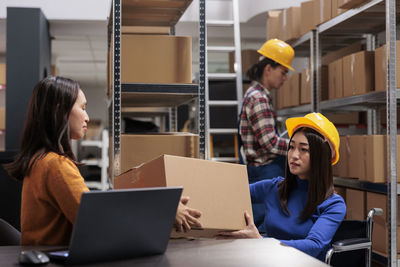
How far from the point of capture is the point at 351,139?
3.24 meters

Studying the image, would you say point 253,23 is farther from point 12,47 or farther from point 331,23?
point 12,47

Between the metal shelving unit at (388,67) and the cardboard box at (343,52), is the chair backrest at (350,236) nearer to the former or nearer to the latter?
the metal shelving unit at (388,67)

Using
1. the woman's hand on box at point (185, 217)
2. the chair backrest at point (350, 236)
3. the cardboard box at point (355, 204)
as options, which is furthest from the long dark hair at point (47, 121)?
the cardboard box at point (355, 204)

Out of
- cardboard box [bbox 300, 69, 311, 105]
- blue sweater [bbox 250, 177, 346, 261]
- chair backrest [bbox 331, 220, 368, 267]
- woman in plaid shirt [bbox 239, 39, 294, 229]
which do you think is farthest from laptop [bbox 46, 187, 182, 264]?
cardboard box [bbox 300, 69, 311, 105]

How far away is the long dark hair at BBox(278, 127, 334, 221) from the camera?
214 cm

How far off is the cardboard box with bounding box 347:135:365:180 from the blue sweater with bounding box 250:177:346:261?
3.21 ft

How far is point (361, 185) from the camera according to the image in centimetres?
321

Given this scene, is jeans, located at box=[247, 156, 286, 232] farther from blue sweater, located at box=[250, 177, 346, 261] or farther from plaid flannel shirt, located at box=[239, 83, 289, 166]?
blue sweater, located at box=[250, 177, 346, 261]

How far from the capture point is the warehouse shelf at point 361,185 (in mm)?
2981

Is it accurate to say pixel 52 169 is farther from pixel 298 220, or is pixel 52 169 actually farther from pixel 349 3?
pixel 349 3

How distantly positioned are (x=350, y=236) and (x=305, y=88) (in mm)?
2063

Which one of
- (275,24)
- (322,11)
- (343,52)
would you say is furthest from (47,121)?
(275,24)

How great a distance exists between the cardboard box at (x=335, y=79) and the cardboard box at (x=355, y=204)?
2.33 ft

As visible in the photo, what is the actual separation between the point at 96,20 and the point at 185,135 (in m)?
3.54
